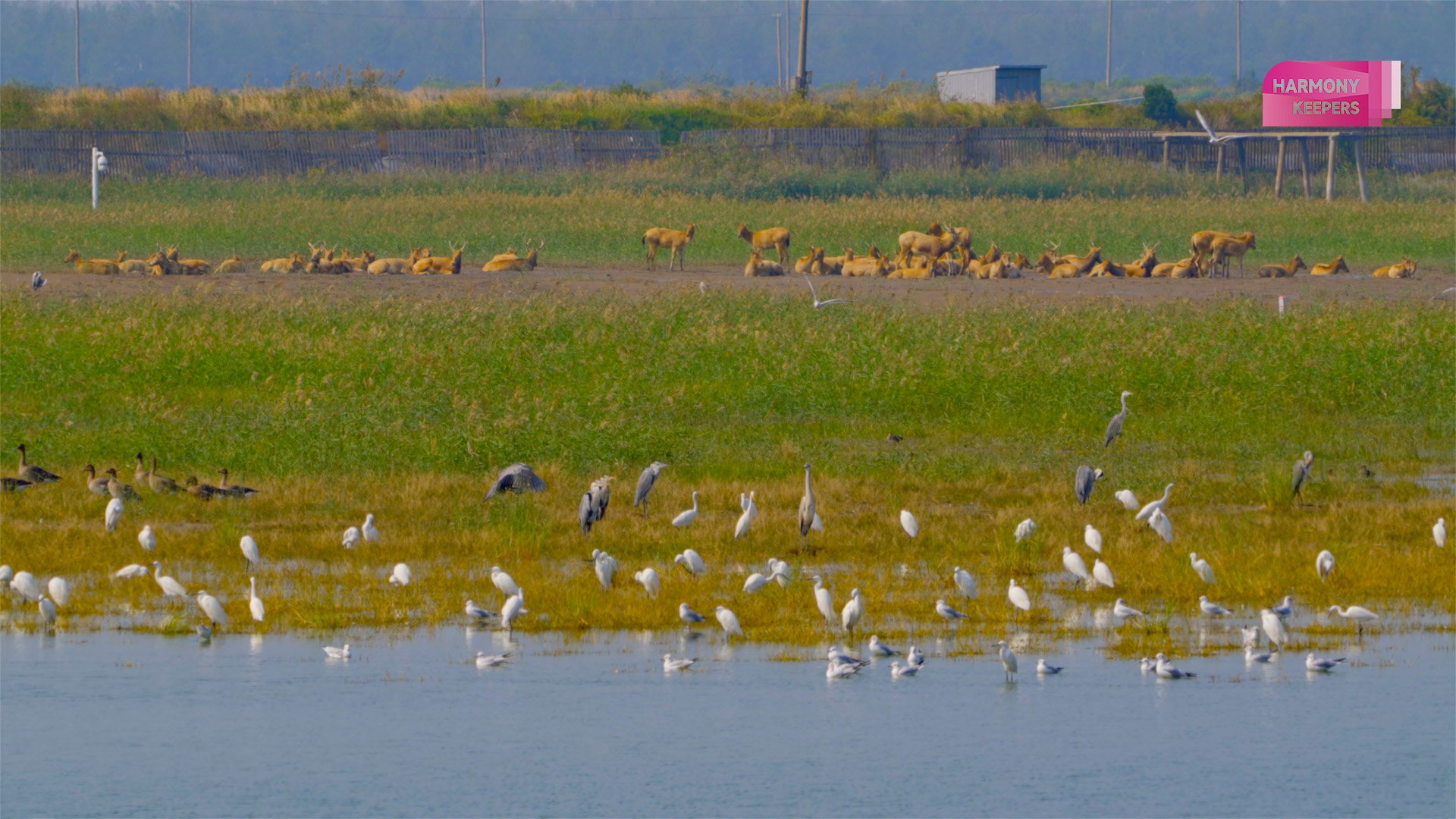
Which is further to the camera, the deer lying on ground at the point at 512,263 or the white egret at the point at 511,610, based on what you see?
the deer lying on ground at the point at 512,263

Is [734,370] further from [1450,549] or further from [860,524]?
[1450,549]

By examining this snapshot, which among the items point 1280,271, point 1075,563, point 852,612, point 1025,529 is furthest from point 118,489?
point 1280,271

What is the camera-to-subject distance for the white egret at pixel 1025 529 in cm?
1413

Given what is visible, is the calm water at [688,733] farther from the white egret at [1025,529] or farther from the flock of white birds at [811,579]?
the white egret at [1025,529]

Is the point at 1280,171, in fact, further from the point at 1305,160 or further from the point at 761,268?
the point at 761,268

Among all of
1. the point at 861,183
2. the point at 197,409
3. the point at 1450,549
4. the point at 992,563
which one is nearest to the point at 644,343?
the point at 197,409

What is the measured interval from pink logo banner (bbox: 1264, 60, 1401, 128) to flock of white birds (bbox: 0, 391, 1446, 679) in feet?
146

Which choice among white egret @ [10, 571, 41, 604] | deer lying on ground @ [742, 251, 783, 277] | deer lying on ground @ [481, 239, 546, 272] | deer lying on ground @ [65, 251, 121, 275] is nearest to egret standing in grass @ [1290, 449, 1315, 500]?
white egret @ [10, 571, 41, 604]

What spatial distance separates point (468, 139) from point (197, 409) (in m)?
32.6

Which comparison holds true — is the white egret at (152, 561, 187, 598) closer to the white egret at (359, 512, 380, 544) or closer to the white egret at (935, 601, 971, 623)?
the white egret at (359, 512, 380, 544)

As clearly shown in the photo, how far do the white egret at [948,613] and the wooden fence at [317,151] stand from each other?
1570 inches

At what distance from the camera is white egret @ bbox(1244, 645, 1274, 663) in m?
11.5

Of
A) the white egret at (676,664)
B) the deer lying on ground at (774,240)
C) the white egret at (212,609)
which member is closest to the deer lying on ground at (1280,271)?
the deer lying on ground at (774,240)

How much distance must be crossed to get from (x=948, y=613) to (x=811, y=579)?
1569 mm
